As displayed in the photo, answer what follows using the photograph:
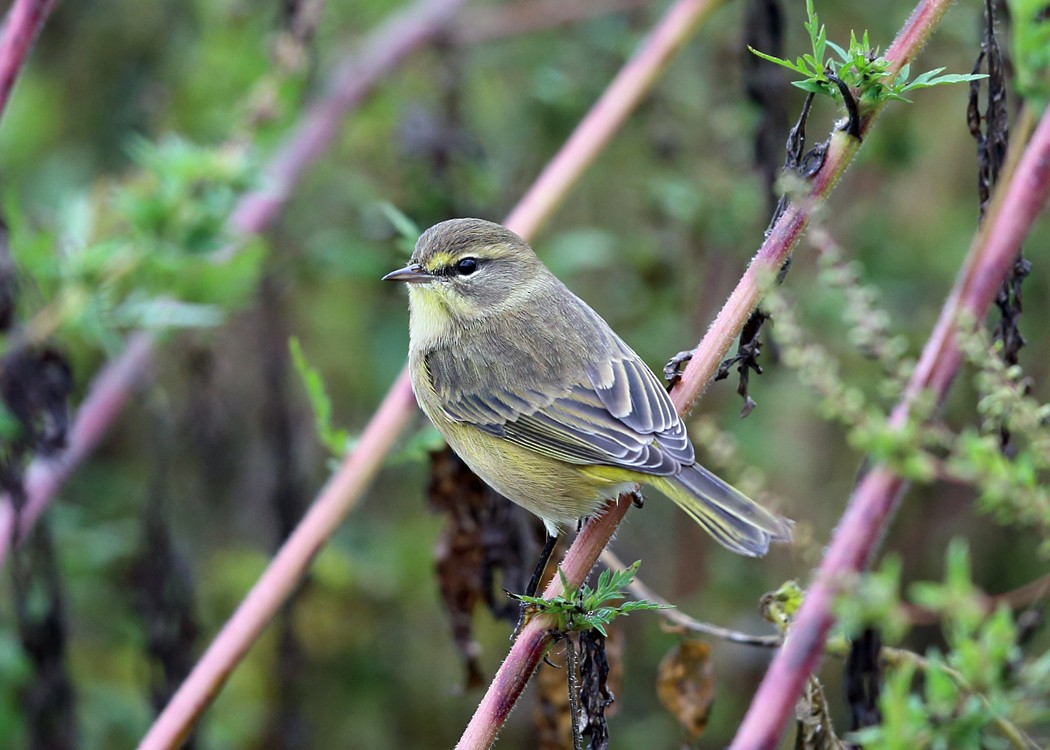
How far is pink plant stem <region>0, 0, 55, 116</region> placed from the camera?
100 inches

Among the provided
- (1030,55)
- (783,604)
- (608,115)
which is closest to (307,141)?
(608,115)

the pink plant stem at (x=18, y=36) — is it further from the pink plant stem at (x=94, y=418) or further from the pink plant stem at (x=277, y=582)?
the pink plant stem at (x=94, y=418)

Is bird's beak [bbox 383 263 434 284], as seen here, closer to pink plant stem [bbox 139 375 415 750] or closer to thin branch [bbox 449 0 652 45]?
pink plant stem [bbox 139 375 415 750]

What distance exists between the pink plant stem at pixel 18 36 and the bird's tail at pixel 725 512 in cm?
180

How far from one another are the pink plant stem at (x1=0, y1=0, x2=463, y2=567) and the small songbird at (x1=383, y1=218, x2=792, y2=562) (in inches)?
27.5

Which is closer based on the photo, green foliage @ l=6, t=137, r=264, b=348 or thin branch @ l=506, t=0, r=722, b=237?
thin branch @ l=506, t=0, r=722, b=237

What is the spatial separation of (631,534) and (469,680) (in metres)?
3.09

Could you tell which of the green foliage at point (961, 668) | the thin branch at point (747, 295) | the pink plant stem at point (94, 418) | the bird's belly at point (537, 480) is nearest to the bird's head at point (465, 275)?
the bird's belly at point (537, 480)

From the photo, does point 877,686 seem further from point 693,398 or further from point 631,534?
point 631,534

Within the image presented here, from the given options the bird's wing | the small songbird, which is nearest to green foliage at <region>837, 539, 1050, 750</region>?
the small songbird

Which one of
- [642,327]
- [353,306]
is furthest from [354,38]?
[642,327]

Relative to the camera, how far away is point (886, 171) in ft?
18.0

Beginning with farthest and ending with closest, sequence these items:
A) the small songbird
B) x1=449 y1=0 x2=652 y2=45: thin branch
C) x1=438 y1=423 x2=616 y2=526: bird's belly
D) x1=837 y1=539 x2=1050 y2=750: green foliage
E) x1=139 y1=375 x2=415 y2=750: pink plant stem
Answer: x1=449 y1=0 x2=652 y2=45: thin branch, x1=438 y1=423 x2=616 y2=526: bird's belly, the small songbird, x1=139 y1=375 x2=415 y2=750: pink plant stem, x1=837 y1=539 x2=1050 y2=750: green foliage

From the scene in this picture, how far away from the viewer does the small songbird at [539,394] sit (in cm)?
297
